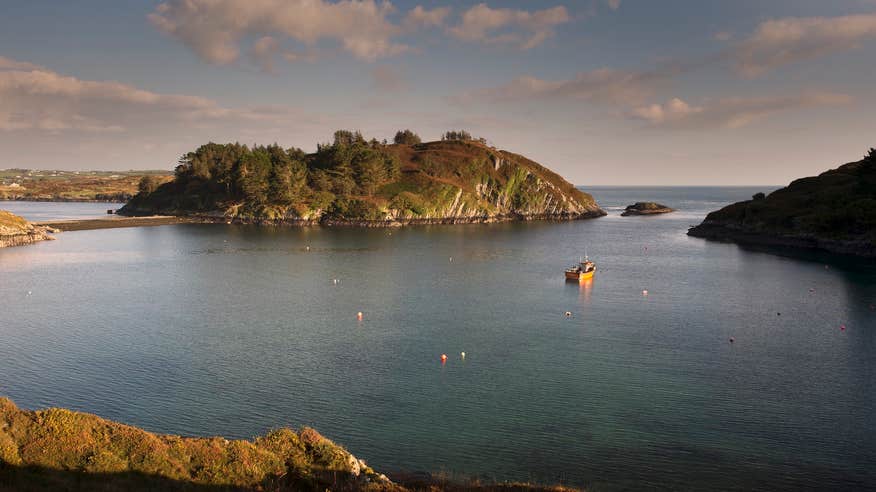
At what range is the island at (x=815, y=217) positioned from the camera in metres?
128

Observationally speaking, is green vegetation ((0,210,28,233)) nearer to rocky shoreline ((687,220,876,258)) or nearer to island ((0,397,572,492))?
island ((0,397,572,492))

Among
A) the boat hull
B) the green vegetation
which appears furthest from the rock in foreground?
the green vegetation

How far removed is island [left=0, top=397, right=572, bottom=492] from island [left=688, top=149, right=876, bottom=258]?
13772cm

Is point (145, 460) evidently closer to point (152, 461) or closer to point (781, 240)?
point (152, 461)

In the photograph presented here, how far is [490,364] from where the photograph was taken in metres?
51.9

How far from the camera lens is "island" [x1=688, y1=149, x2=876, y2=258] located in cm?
12775

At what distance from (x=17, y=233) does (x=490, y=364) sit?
146 meters

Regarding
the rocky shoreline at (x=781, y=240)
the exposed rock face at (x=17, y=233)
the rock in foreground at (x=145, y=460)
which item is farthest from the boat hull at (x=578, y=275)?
the exposed rock face at (x=17, y=233)

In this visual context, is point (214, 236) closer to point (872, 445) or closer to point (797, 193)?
point (872, 445)

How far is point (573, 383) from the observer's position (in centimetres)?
4675

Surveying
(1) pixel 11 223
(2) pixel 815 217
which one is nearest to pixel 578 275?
(2) pixel 815 217

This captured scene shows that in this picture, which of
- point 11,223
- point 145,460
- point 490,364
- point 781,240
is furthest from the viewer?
point 781,240

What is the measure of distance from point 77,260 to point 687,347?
116768mm

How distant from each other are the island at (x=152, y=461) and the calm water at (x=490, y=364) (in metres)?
8.12
